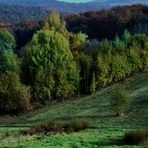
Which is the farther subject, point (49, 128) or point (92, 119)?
point (92, 119)

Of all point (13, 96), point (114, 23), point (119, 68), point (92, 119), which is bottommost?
point (13, 96)

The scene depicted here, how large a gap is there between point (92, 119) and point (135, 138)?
29.0 metres

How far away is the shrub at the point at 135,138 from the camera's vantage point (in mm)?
30750

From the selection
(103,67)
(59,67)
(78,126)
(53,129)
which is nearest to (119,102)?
(78,126)

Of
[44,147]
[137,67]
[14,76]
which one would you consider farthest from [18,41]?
[44,147]

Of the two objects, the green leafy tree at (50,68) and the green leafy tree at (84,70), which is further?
the green leafy tree at (84,70)

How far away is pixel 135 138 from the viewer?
30781mm

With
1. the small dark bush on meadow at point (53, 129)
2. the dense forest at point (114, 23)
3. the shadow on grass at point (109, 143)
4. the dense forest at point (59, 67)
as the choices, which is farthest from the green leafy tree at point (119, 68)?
the shadow on grass at point (109, 143)

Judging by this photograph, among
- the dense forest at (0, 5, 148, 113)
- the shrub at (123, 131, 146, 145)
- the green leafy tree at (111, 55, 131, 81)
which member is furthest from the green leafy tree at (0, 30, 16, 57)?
the shrub at (123, 131, 146, 145)

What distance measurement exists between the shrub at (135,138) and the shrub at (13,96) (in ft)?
151

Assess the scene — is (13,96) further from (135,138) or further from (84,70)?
(135,138)

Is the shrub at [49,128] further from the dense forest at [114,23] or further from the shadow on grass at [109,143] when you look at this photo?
the dense forest at [114,23]

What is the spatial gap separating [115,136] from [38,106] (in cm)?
4525

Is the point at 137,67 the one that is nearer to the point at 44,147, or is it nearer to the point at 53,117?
the point at 53,117
